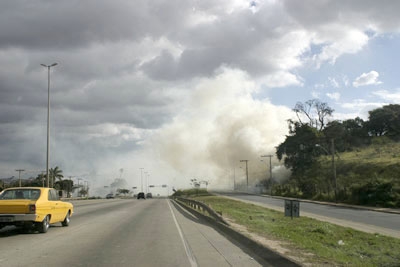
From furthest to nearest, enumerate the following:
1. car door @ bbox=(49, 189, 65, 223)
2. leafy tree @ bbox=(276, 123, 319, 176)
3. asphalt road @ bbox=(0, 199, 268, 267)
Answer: leafy tree @ bbox=(276, 123, 319, 176) < car door @ bbox=(49, 189, 65, 223) < asphalt road @ bbox=(0, 199, 268, 267)

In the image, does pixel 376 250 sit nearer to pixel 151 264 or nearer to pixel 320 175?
pixel 151 264

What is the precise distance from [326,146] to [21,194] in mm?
91573

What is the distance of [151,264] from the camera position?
957 cm

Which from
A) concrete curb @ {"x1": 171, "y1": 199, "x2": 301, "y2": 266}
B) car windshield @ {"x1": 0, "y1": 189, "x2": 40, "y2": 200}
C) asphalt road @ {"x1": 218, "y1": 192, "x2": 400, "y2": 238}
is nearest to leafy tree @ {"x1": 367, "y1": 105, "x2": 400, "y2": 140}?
asphalt road @ {"x1": 218, "y1": 192, "x2": 400, "y2": 238}

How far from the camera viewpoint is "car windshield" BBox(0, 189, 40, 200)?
52.1ft

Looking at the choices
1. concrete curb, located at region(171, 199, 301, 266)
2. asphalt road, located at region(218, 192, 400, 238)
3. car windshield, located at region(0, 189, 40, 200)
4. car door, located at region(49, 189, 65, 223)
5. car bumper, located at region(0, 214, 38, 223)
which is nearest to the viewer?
concrete curb, located at region(171, 199, 301, 266)

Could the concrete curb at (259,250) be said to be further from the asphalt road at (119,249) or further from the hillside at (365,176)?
the hillside at (365,176)

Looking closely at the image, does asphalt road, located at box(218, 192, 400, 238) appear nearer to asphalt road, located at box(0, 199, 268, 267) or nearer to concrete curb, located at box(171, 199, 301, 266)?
concrete curb, located at box(171, 199, 301, 266)

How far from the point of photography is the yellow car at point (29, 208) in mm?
14934

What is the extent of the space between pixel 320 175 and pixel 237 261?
80.2 m

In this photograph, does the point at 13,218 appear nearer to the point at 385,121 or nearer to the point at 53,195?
the point at 53,195

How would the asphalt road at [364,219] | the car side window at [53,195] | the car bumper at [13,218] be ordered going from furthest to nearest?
the asphalt road at [364,219], the car side window at [53,195], the car bumper at [13,218]

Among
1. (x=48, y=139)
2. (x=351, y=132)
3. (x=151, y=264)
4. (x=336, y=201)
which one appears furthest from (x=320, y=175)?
(x=151, y=264)

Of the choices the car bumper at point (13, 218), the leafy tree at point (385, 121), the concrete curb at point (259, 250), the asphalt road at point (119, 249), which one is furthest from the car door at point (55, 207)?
the leafy tree at point (385, 121)
